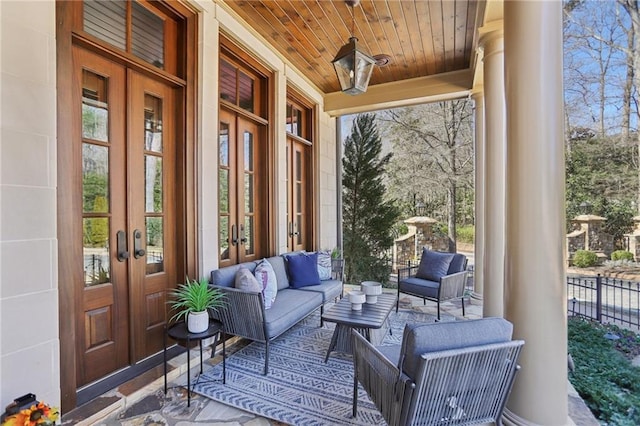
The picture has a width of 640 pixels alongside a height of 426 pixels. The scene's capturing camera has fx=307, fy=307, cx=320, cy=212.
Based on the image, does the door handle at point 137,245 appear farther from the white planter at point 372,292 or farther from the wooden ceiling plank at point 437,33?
the wooden ceiling plank at point 437,33

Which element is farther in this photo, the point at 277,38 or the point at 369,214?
the point at 369,214

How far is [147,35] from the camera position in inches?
99.3

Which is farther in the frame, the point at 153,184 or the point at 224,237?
the point at 224,237

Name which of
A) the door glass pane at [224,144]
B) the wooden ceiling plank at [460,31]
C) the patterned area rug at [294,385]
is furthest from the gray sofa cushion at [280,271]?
the wooden ceiling plank at [460,31]

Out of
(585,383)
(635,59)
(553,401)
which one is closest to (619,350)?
(585,383)

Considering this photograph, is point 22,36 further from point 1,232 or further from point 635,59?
point 635,59

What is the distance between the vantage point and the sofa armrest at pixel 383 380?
1405 millimetres

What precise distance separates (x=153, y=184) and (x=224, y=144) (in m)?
1.01

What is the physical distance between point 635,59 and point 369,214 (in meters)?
4.86

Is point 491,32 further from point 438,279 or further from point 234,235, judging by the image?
point 234,235

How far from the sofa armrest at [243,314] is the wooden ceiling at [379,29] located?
2792 mm

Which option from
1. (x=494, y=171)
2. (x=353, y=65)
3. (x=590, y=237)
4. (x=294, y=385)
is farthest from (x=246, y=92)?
(x=590, y=237)

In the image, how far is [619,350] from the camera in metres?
2.79

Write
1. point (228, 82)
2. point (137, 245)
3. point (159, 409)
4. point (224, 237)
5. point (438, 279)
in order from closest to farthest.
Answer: point (159, 409) < point (137, 245) < point (224, 237) < point (228, 82) < point (438, 279)
